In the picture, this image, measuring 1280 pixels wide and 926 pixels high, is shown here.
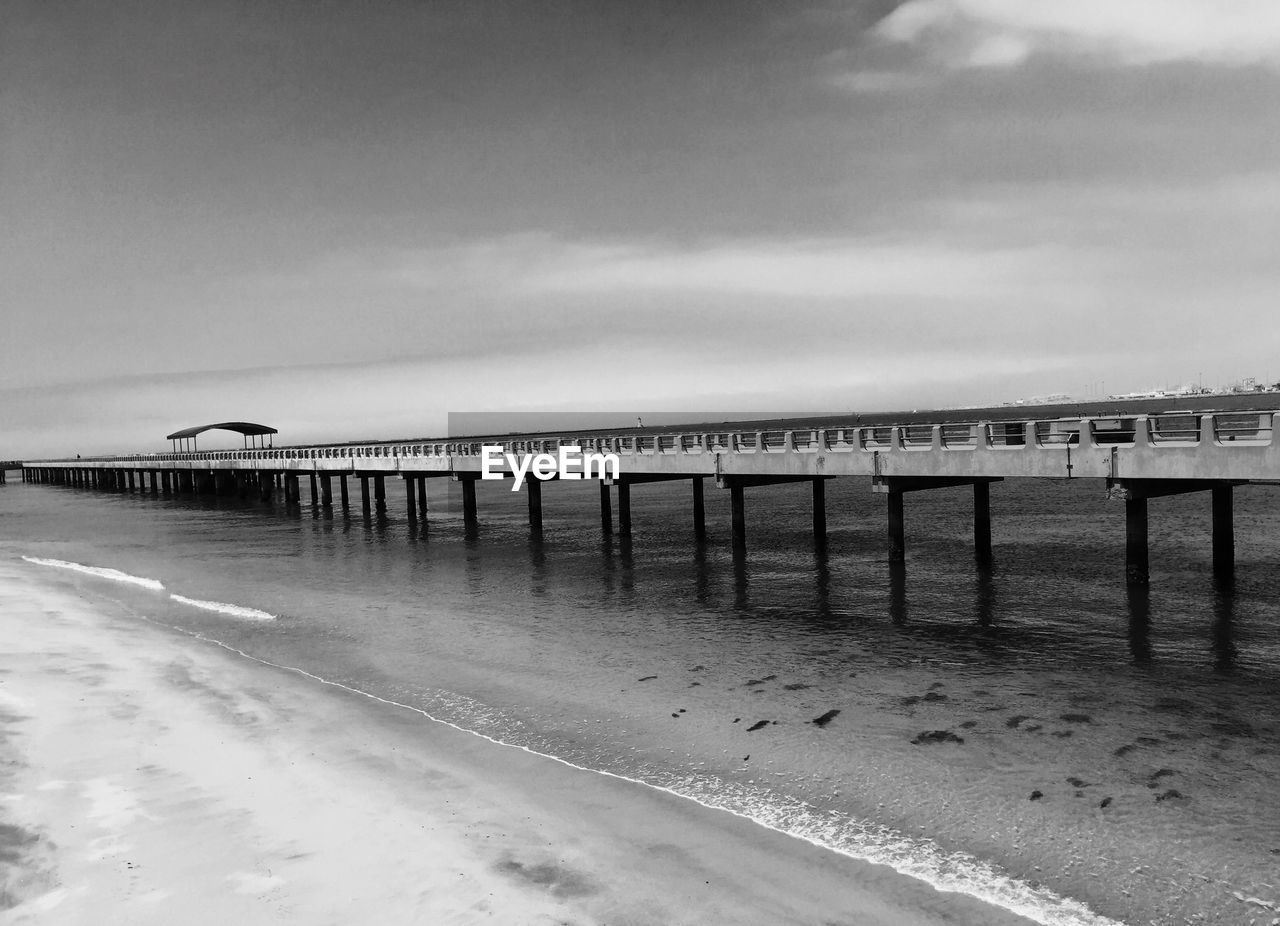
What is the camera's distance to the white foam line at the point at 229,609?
22.8 metres

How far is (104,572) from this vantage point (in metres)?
32.2

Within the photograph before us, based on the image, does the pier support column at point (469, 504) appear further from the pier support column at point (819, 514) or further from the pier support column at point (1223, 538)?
the pier support column at point (1223, 538)

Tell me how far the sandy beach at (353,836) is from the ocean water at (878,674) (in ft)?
2.88

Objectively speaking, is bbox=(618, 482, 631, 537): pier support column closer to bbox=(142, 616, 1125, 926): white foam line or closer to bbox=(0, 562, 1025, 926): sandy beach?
bbox=(0, 562, 1025, 926): sandy beach

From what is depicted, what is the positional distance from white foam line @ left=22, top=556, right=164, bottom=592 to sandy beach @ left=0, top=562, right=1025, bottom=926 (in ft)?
54.6

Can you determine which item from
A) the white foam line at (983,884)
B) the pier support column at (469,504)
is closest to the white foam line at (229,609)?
the white foam line at (983,884)

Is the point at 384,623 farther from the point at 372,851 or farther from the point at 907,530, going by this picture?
the point at 907,530

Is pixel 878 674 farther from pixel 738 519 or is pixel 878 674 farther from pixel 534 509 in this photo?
pixel 534 509

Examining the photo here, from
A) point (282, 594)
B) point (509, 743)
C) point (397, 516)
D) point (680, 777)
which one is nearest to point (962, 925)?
point (680, 777)

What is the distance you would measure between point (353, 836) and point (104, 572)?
96.0 ft

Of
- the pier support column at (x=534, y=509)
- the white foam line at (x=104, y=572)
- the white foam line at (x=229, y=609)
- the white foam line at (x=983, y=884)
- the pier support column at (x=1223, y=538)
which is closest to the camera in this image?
the white foam line at (x=983, y=884)

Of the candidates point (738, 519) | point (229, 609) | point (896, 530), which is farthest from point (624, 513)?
point (229, 609)

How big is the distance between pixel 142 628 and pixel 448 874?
16.2 m

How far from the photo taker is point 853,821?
970 centimetres
